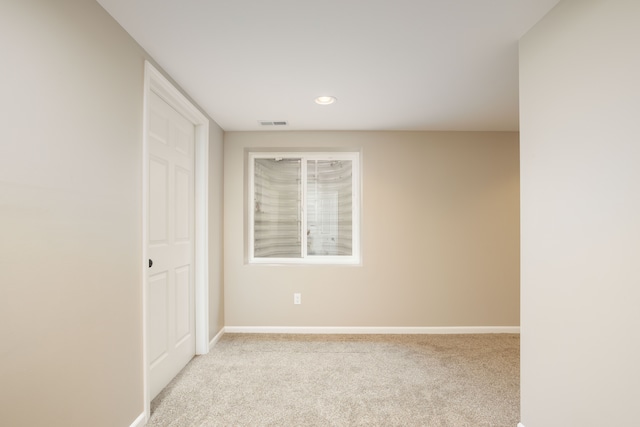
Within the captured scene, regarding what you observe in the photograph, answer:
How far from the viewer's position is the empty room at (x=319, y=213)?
1278mm

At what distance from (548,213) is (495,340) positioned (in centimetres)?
236

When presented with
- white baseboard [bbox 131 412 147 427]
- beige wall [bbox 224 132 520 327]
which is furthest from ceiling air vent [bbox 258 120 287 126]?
white baseboard [bbox 131 412 147 427]

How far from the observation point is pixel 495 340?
349 cm

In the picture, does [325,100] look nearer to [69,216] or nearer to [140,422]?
[69,216]

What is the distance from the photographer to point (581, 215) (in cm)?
145

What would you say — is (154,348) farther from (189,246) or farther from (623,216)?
(623,216)

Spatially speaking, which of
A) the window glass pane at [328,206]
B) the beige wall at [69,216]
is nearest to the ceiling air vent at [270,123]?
the window glass pane at [328,206]

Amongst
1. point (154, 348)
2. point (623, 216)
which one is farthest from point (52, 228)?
point (623, 216)

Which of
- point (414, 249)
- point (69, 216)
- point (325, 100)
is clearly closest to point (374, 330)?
point (414, 249)

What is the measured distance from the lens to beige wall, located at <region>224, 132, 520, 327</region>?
12.2ft

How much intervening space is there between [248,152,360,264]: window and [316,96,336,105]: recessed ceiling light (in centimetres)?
109

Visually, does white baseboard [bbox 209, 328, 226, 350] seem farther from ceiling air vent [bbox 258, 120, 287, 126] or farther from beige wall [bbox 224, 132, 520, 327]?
ceiling air vent [bbox 258, 120, 287, 126]

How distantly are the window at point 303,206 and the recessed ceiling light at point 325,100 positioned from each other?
1.09 meters

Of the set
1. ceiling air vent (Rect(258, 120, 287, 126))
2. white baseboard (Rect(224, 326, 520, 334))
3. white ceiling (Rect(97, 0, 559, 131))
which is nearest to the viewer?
white ceiling (Rect(97, 0, 559, 131))
